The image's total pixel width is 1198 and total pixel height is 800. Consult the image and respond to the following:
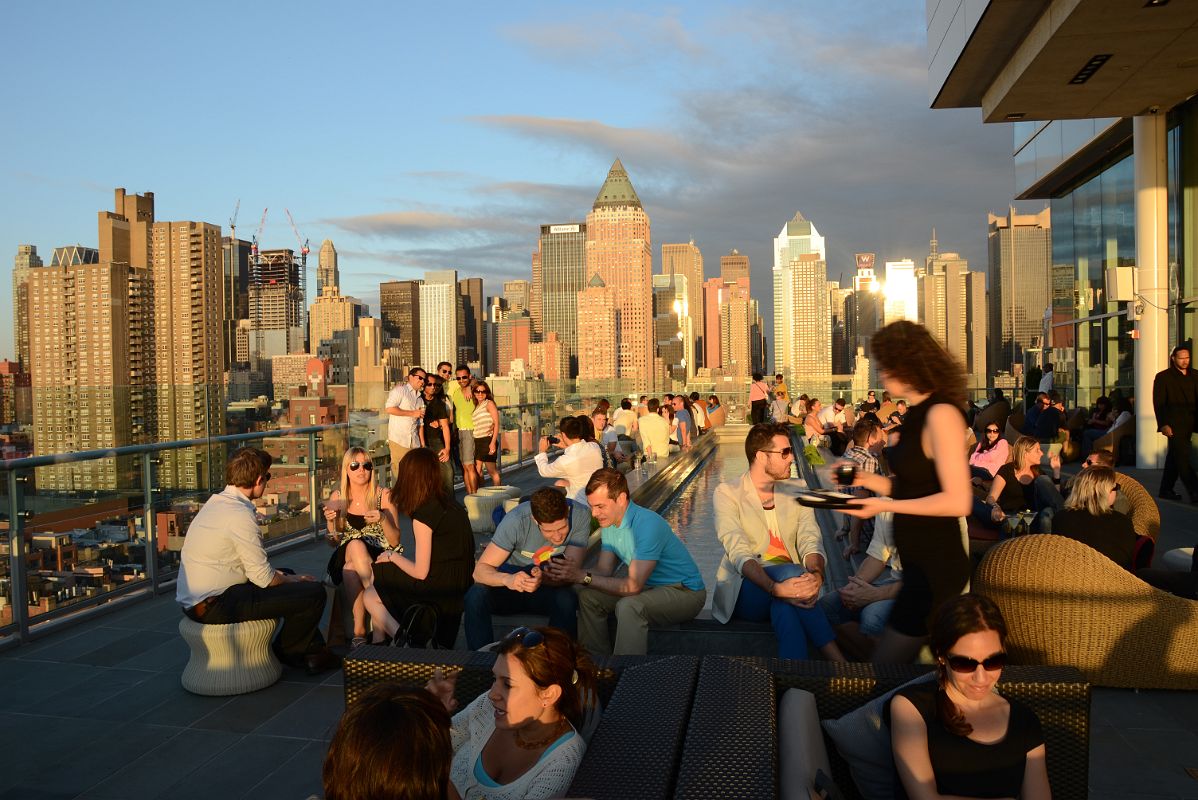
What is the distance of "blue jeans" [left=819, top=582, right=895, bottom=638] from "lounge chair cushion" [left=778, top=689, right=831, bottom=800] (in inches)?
37.8

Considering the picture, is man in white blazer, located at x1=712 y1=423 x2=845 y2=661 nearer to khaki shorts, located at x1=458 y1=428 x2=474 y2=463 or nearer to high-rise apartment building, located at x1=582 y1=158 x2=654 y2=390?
khaki shorts, located at x1=458 y1=428 x2=474 y2=463

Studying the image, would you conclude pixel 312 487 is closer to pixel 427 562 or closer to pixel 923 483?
pixel 427 562

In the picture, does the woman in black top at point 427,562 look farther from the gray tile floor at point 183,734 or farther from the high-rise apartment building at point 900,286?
the high-rise apartment building at point 900,286

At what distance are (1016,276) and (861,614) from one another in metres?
83.4

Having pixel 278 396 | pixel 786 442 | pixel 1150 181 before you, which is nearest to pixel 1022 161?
pixel 1150 181

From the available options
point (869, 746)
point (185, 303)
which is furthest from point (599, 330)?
point (869, 746)

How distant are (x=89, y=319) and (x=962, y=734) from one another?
73444 mm

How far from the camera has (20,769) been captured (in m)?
3.68

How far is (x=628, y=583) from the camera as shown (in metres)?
4.29

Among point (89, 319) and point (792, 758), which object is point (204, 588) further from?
point (89, 319)

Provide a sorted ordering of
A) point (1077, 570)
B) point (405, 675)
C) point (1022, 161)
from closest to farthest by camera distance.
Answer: point (405, 675)
point (1077, 570)
point (1022, 161)

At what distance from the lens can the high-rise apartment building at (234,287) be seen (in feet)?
380

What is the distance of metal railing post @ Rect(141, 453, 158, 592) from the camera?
650cm

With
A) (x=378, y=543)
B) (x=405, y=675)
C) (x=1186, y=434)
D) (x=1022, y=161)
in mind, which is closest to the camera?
(x=405, y=675)
